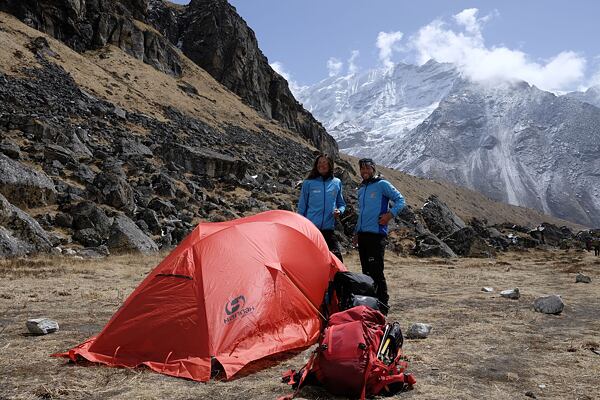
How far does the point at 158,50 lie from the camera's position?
68.8 meters

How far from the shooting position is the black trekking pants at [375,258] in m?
8.53

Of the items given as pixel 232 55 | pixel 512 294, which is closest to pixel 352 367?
pixel 512 294

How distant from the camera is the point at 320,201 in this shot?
9016mm

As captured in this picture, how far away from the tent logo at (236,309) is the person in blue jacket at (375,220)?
118 inches

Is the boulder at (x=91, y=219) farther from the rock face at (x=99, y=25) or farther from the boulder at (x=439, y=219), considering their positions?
the rock face at (x=99, y=25)

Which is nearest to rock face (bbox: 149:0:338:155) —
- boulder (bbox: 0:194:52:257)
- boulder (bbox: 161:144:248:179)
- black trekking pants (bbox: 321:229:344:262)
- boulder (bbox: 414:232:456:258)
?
boulder (bbox: 161:144:248:179)

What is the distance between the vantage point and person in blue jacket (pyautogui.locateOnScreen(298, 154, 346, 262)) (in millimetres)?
8984

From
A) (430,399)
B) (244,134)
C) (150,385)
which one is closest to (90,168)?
(150,385)

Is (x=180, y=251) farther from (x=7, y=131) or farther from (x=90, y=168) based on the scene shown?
(x=7, y=131)

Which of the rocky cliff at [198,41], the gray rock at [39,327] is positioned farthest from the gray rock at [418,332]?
the rocky cliff at [198,41]

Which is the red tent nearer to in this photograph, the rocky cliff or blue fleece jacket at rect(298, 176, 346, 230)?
blue fleece jacket at rect(298, 176, 346, 230)

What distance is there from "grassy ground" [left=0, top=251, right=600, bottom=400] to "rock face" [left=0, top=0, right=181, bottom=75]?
5068 cm

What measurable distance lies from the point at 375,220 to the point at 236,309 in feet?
11.3

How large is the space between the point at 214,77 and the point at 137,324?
83.5 m
